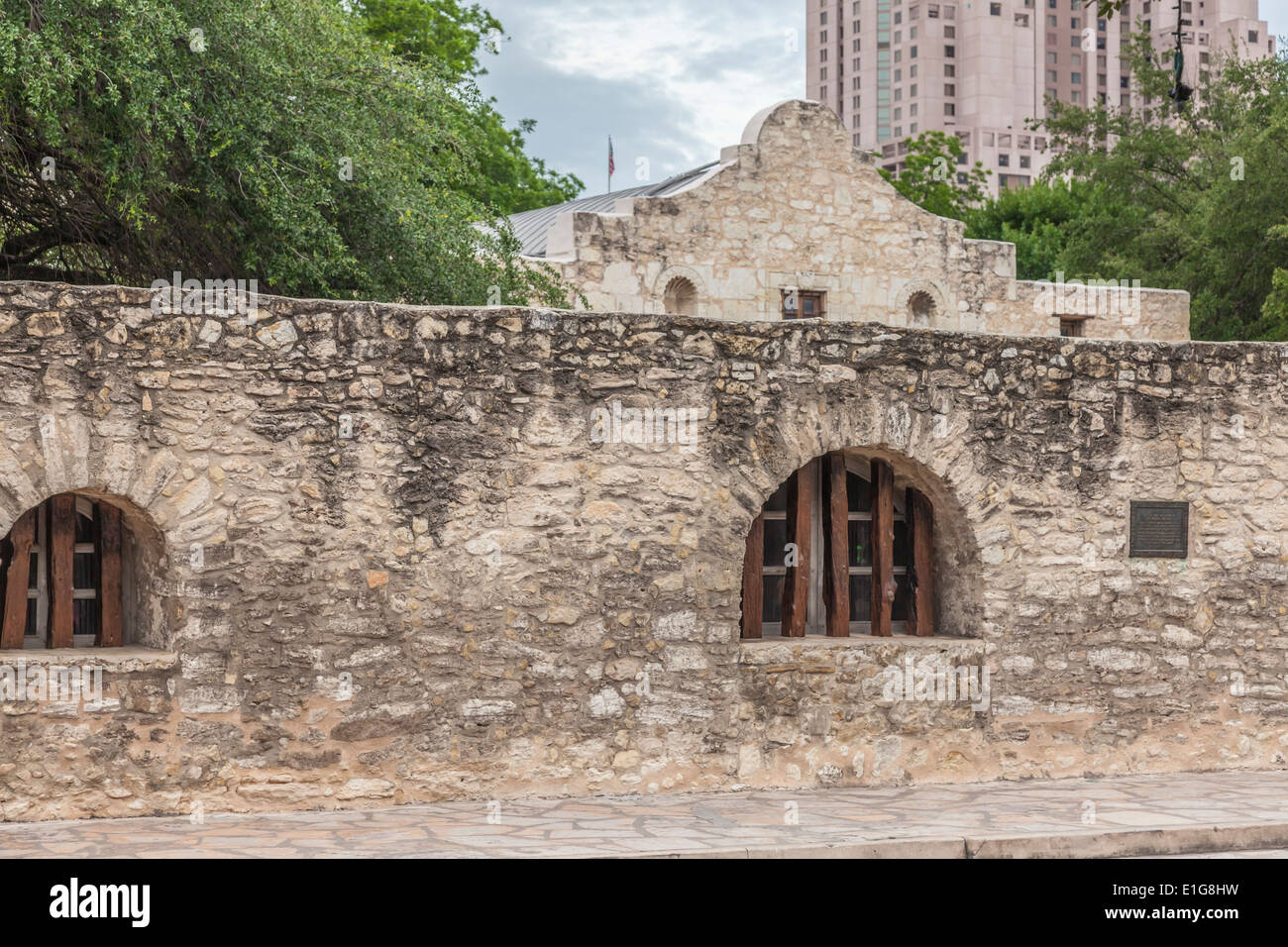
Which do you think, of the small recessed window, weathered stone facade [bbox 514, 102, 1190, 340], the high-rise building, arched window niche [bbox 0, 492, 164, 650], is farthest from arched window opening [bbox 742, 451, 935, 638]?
the high-rise building

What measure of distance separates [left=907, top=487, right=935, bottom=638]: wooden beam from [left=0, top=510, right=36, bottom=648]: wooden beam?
5051 mm

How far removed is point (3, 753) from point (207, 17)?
639 cm

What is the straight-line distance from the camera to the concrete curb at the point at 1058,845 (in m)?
6.82

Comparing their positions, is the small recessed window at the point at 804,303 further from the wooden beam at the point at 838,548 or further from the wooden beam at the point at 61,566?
the wooden beam at the point at 61,566

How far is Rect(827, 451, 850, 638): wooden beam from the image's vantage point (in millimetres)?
8977

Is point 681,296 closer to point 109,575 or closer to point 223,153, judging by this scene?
point 223,153

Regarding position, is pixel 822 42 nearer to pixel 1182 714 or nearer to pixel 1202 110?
pixel 1202 110

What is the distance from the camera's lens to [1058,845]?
283 inches

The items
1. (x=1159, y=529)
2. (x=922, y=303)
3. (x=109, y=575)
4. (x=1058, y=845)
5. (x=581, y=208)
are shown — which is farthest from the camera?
(x=581, y=208)

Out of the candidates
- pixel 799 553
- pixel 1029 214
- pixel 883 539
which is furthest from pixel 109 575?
pixel 1029 214

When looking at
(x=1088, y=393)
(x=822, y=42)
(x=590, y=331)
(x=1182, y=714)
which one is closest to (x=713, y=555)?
(x=590, y=331)

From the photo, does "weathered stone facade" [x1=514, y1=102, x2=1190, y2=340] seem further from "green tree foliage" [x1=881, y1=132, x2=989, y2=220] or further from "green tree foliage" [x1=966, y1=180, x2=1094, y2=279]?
"green tree foliage" [x1=966, y1=180, x2=1094, y2=279]

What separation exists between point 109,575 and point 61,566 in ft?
0.83

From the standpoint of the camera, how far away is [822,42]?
369 ft
